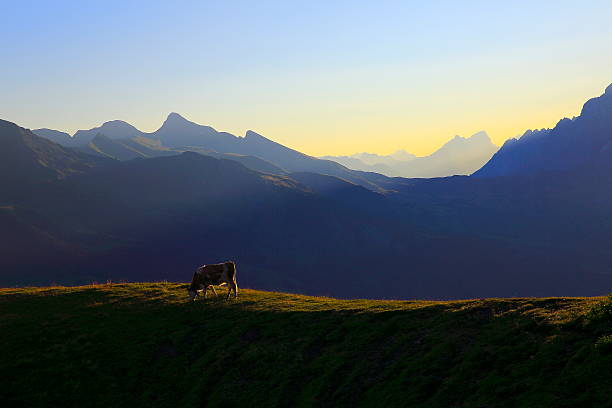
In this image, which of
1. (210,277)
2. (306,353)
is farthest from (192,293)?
(306,353)

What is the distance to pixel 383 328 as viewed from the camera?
24.6 m

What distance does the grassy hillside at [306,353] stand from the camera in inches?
669

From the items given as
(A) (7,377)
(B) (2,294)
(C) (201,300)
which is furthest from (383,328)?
(B) (2,294)

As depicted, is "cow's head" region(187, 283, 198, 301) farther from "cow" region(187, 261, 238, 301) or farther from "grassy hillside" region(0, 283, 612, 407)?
"grassy hillside" region(0, 283, 612, 407)

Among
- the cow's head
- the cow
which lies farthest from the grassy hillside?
the cow

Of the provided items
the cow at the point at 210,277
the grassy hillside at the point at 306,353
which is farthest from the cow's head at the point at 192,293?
the grassy hillside at the point at 306,353

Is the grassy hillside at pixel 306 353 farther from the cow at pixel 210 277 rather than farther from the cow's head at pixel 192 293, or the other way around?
the cow at pixel 210 277

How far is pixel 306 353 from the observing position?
24.2m

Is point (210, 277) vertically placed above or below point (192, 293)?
above

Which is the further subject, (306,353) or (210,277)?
(210,277)

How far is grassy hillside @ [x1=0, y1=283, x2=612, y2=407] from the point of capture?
1698 cm

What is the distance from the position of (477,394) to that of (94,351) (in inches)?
858

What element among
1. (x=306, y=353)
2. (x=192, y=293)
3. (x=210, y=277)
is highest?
(x=210, y=277)

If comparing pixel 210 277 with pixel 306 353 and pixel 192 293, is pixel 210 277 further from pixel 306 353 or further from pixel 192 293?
pixel 306 353
